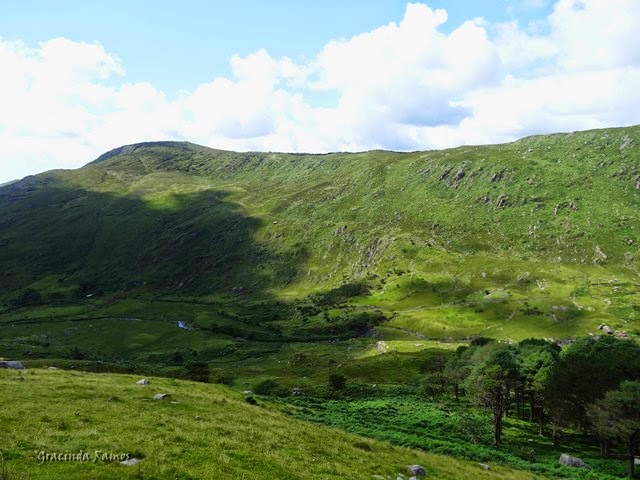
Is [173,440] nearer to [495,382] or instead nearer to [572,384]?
[495,382]

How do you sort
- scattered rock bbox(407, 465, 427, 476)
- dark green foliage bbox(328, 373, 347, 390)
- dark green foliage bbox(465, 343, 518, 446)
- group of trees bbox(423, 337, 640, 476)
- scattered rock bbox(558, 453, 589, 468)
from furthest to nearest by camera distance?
1. dark green foliage bbox(328, 373, 347, 390)
2. dark green foliage bbox(465, 343, 518, 446)
3. group of trees bbox(423, 337, 640, 476)
4. scattered rock bbox(558, 453, 589, 468)
5. scattered rock bbox(407, 465, 427, 476)

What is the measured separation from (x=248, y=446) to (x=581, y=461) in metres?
45.7

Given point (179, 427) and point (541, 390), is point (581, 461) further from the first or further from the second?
point (179, 427)

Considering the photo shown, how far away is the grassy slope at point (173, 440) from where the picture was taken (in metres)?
25.6

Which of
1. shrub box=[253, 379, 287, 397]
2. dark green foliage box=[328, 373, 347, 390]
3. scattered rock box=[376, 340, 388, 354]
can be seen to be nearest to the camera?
dark green foliage box=[328, 373, 347, 390]

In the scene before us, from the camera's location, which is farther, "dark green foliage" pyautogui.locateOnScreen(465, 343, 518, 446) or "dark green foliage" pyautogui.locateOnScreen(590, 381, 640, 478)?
"dark green foliage" pyautogui.locateOnScreen(465, 343, 518, 446)

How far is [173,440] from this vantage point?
31328 mm

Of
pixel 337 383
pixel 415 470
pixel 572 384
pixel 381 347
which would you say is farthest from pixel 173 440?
pixel 381 347

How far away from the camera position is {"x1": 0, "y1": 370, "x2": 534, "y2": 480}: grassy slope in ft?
83.9

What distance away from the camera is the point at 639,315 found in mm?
192000

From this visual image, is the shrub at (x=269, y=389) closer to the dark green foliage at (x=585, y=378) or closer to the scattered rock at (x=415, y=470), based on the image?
the dark green foliage at (x=585, y=378)

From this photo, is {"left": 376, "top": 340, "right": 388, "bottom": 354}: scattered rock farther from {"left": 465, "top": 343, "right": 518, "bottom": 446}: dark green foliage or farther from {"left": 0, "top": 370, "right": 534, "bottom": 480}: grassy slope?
{"left": 0, "top": 370, "right": 534, "bottom": 480}: grassy slope

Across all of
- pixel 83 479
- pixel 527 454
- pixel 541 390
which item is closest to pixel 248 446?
pixel 83 479

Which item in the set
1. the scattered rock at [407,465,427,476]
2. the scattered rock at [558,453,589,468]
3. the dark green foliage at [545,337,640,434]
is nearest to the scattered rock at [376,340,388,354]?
the dark green foliage at [545,337,640,434]
